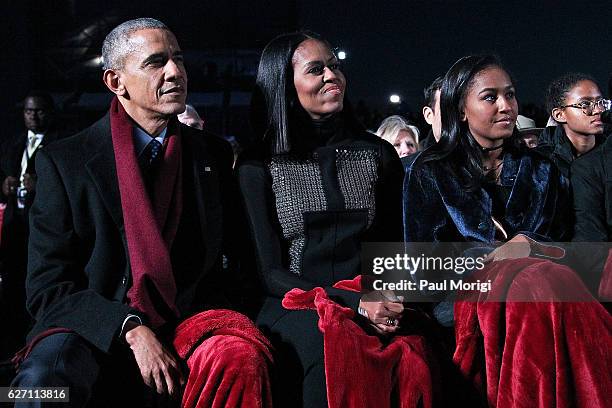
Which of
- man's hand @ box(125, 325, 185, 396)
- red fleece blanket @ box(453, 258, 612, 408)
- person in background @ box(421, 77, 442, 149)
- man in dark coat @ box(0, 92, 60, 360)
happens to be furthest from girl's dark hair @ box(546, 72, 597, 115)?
man in dark coat @ box(0, 92, 60, 360)

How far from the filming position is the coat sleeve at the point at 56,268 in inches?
83.1

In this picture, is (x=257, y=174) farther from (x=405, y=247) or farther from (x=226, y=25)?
(x=226, y=25)

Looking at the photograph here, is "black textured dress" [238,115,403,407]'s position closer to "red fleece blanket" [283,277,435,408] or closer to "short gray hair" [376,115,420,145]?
"red fleece blanket" [283,277,435,408]

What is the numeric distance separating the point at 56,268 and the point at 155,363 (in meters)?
0.50

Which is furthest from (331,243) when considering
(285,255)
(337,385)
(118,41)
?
(118,41)

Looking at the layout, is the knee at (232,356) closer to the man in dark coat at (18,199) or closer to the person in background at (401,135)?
the person in background at (401,135)

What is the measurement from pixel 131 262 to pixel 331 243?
27.4 inches

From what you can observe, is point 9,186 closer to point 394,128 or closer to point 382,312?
point 394,128

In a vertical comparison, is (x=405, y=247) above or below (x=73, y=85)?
below

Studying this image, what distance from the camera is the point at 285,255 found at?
98.8 inches

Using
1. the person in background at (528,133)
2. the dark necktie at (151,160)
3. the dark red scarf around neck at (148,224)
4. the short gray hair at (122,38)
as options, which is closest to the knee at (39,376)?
the dark red scarf around neck at (148,224)

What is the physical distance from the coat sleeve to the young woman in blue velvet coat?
3.48 ft

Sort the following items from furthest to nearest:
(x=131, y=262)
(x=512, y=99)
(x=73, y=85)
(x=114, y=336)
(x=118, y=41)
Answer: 1. (x=73, y=85)
2. (x=512, y=99)
3. (x=118, y=41)
4. (x=131, y=262)
5. (x=114, y=336)

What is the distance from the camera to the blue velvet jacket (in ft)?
7.91
